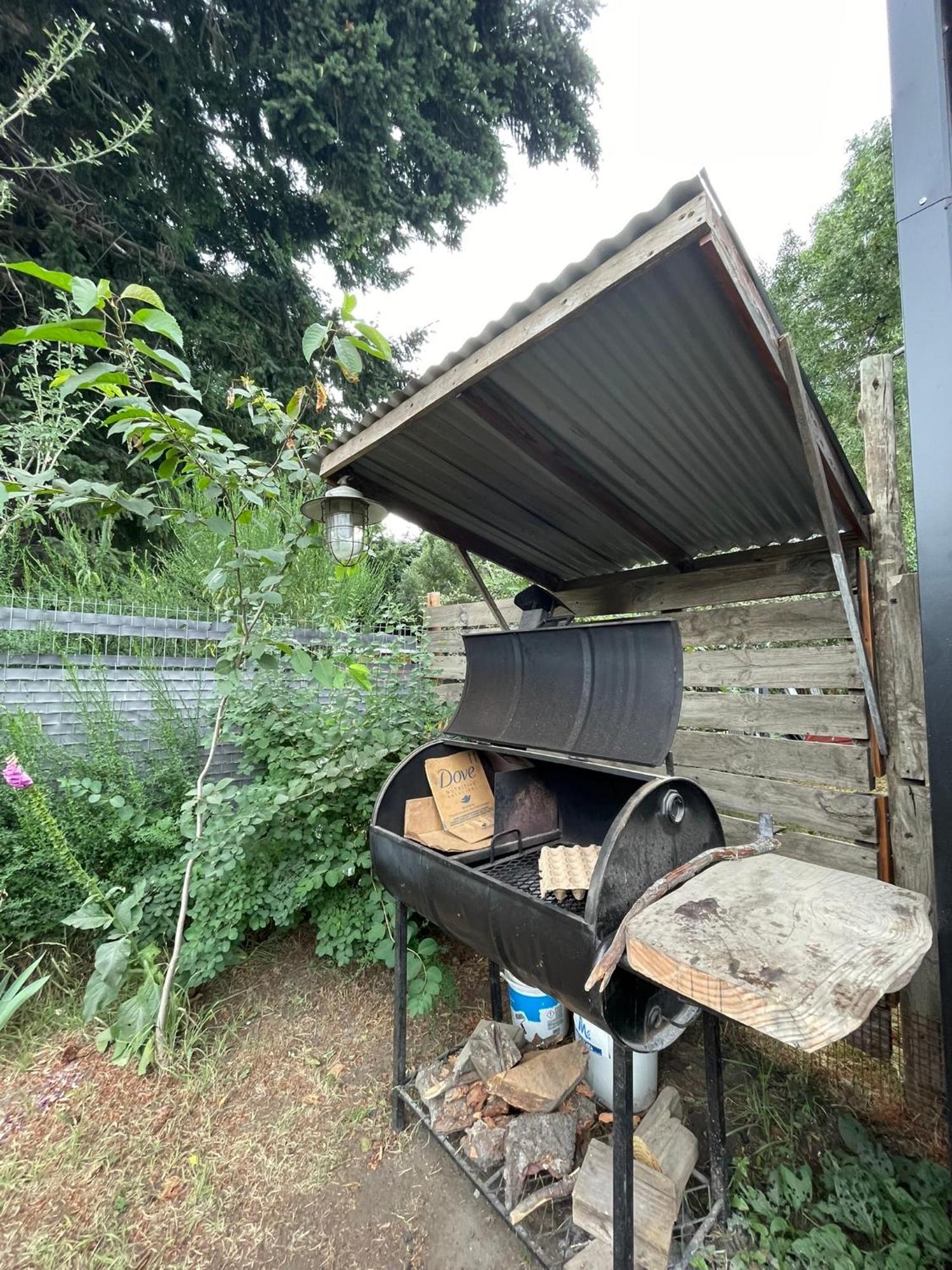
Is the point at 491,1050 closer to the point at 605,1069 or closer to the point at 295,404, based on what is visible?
the point at 605,1069

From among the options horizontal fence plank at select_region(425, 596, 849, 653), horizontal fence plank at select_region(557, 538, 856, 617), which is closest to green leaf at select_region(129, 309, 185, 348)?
horizontal fence plank at select_region(425, 596, 849, 653)

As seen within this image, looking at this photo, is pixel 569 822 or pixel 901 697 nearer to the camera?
pixel 901 697

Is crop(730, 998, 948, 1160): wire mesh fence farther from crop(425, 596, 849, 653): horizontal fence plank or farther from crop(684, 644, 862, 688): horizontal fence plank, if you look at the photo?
crop(425, 596, 849, 653): horizontal fence plank

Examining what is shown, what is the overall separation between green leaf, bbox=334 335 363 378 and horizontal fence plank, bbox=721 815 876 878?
→ 6.72 ft

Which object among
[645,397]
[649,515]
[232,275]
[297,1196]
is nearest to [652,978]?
[645,397]

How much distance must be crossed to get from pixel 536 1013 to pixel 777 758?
1.37m

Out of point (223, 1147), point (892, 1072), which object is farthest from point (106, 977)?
point (892, 1072)

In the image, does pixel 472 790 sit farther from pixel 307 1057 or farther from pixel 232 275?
pixel 232 275


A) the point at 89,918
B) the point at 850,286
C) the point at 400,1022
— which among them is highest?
the point at 850,286

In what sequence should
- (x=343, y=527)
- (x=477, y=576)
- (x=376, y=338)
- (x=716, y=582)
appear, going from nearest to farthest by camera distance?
(x=376, y=338)
(x=343, y=527)
(x=716, y=582)
(x=477, y=576)

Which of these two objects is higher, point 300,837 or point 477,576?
point 477,576

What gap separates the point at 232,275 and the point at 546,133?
3.50m

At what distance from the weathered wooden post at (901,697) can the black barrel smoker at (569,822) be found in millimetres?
819

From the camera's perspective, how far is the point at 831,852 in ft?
6.34
